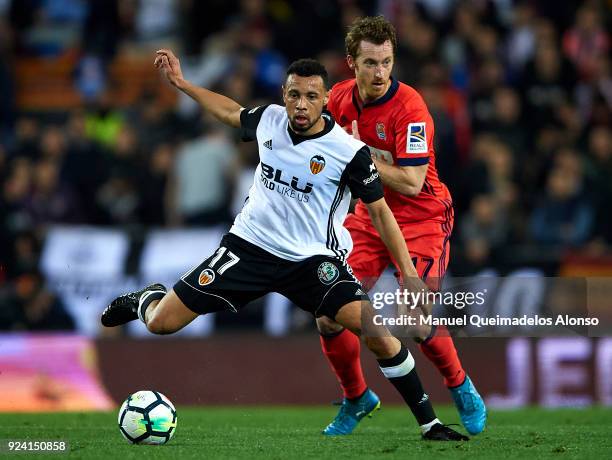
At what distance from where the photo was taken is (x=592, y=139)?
1392 cm

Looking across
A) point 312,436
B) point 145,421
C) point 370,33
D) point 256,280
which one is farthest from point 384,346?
point 370,33

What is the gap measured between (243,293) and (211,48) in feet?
29.1

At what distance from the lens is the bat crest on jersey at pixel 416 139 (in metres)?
8.00

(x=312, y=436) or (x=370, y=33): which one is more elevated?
(x=370, y=33)

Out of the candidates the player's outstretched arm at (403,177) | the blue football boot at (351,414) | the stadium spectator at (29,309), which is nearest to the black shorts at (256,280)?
the player's outstretched arm at (403,177)

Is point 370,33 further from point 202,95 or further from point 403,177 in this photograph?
point 202,95

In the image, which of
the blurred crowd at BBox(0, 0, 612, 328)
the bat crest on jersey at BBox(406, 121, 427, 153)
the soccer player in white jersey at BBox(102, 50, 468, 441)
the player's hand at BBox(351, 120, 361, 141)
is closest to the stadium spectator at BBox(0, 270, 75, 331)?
the blurred crowd at BBox(0, 0, 612, 328)

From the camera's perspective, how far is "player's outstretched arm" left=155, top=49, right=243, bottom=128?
8.04m

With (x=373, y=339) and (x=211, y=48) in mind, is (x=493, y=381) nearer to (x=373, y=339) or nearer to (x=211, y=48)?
(x=373, y=339)

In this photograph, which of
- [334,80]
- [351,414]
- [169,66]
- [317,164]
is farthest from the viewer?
[334,80]

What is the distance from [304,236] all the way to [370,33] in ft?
4.52

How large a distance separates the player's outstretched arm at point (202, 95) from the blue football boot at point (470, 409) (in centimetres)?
229

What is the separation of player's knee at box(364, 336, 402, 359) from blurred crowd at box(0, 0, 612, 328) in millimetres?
4645

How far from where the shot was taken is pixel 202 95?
26.6 feet
